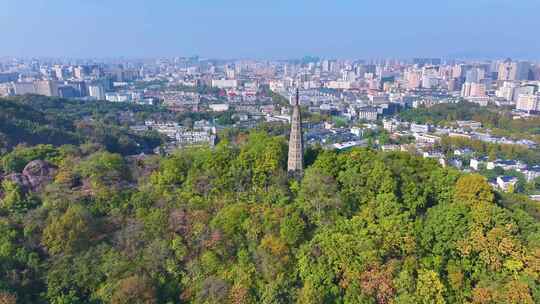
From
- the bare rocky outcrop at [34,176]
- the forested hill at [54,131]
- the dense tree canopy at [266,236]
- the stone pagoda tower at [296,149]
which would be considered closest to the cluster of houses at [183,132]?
the forested hill at [54,131]

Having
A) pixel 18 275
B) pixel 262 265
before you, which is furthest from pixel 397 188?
pixel 18 275

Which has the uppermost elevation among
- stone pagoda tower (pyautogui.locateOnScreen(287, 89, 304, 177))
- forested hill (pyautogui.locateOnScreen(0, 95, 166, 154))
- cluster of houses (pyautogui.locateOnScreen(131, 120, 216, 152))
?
stone pagoda tower (pyautogui.locateOnScreen(287, 89, 304, 177))

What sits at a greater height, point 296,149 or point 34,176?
point 296,149

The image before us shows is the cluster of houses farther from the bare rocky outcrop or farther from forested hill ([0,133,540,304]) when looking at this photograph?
forested hill ([0,133,540,304])

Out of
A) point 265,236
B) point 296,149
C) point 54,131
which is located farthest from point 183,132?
point 265,236

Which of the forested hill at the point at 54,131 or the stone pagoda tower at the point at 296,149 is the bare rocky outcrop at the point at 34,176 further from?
the stone pagoda tower at the point at 296,149

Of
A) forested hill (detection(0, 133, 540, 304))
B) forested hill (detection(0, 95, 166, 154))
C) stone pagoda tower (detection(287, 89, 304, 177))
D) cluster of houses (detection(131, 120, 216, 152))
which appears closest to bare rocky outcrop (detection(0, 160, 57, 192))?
forested hill (detection(0, 133, 540, 304))

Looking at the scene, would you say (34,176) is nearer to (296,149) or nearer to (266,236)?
(266,236)

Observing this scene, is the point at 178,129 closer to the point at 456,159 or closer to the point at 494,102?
the point at 456,159
